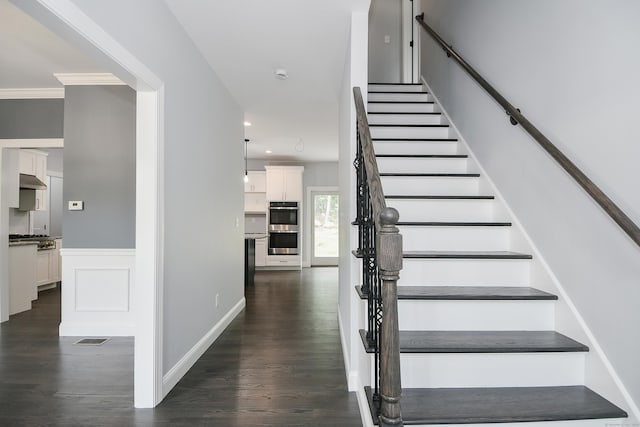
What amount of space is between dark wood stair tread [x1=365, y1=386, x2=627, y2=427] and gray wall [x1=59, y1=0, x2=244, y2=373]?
5.49 feet

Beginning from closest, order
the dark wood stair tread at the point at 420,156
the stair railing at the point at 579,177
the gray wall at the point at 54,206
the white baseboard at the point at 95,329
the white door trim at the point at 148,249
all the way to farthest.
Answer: the stair railing at the point at 579,177 → the white door trim at the point at 148,249 → the dark wood stair tread at the point at 420,156 → the white baseboard at the point at 95,329 → the gray wall at the point at 54,206

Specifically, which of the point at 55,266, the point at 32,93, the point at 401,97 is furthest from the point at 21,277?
the point at 401,97

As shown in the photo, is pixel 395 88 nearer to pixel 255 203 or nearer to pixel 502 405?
pixel 502 405

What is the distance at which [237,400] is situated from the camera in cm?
222

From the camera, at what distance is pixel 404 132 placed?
3.32 meters

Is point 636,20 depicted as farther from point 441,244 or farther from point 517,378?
point 517,378

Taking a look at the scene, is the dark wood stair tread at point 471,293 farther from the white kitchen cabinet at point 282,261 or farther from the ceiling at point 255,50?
the white kitchen cabinet at point 282,261

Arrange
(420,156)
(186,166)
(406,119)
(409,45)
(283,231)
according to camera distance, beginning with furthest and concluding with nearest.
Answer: (283,231) → (409,45) → (406,119) → (420,156) → (186,166)

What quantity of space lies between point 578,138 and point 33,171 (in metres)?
7.29

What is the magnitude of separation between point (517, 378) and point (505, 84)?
1990 mm

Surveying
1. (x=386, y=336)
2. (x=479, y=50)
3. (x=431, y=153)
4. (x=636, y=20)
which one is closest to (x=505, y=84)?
(x=479, y=50)

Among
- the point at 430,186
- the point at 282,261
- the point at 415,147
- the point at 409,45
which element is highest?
the point at 409,45

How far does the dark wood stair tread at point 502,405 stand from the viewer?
136cm

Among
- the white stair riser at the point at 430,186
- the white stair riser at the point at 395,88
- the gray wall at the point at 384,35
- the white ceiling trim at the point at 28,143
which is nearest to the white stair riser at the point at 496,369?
the white stair riser at the point at 430,186
